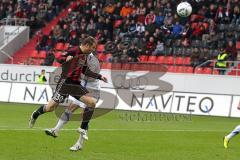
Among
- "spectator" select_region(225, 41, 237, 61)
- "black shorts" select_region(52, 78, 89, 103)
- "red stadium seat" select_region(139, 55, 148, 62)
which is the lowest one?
"red stadium seat" select_region(139, 55, 148, 62)

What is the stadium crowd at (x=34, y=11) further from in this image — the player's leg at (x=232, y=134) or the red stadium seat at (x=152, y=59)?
the player's leg at (x=232, y=134)

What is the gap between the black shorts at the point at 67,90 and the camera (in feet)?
43.7

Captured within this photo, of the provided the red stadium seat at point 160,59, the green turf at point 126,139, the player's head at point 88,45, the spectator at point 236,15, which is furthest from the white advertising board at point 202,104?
the player's head at point 88,45

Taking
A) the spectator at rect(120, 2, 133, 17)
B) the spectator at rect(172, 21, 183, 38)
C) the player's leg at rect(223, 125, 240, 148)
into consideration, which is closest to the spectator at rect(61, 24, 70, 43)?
the spectator at rect(120, 2, 133, 17)

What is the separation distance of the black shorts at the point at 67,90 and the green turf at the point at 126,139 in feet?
3.48

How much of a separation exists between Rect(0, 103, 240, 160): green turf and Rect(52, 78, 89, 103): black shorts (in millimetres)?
1062

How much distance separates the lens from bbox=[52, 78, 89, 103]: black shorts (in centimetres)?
1331

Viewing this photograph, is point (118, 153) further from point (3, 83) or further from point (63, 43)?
point (63, 43)

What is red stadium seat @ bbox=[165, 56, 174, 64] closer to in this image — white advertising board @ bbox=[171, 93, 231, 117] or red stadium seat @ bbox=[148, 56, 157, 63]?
red stadium seat @ bbox=[148, 56, 157, 63]

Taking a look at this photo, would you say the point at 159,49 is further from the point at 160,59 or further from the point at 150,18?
the point at 150,18

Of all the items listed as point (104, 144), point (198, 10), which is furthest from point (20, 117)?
point (198, 10)

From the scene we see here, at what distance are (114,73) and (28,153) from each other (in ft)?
60.0

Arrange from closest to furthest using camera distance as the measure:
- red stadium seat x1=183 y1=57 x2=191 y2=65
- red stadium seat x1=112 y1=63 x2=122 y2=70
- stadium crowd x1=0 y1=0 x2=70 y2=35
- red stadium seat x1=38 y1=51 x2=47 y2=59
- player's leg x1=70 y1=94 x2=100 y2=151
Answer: player's leg x1=70 y1=94 x2=100 y2=151
red stadium seat x1=112 y1=63 x2=122 y2=70
red stadium seat x1=183 y1=57 x2=191 y2=65
red stadium seat x1=38 y1=51 x2=47 y2=59
stadium crowd x1=0 y1=0 x2=70 y2=35

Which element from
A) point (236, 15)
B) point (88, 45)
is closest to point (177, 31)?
point (236, 15)
